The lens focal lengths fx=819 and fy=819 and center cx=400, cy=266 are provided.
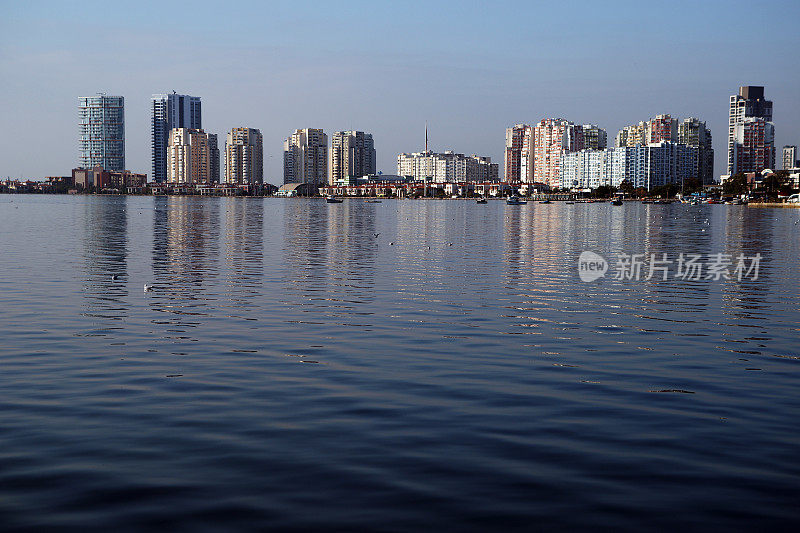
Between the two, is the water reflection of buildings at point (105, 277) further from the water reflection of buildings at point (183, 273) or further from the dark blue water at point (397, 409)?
the water reflection of buildings at point (183, 273)

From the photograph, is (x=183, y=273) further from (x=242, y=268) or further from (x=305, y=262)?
(x=305, y=262)

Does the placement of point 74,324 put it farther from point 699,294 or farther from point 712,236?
point 712,236

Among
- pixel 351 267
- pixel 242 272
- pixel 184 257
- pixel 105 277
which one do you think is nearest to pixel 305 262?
pixel 351 267

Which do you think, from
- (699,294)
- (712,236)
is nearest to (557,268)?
(699,294)

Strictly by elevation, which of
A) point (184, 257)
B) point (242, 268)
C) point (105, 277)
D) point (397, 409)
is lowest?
point (397, 409)

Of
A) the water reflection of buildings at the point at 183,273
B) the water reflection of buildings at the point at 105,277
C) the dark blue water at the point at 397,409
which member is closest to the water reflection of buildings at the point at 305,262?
the dark blue water at the point at 397,409

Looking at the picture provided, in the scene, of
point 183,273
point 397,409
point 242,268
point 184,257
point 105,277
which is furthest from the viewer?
point 184,257

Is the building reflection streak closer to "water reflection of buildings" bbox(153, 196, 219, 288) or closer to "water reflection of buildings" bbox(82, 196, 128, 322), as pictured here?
"water reflection of buildings" bbox(153, 196, 219, 288)

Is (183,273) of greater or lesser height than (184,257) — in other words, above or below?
below

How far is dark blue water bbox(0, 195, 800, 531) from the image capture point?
883cm

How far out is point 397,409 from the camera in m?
12.8

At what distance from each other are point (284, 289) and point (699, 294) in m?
14.3

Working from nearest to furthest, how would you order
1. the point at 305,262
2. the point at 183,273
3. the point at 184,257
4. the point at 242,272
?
1. the point at 183,273
2. the point at 242,272
3. the point at 305,262
4. the point at 184,257

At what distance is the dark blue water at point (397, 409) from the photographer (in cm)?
883
